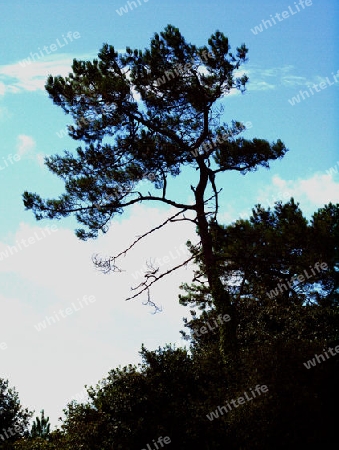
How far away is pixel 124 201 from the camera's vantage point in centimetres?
2173

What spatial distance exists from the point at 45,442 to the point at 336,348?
28.6ft

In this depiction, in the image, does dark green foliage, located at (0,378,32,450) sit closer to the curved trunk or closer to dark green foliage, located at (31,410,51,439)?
dark green foliage, located at (31,410,51,439)

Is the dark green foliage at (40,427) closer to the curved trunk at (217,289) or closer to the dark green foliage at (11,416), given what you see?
the dark green foliage at (11,416)

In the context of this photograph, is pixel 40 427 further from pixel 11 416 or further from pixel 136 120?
pixel 136 120

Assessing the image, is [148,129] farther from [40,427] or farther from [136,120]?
[40,427]

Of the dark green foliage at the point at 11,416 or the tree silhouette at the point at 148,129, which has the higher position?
the tree silhouette at the point at 148,129

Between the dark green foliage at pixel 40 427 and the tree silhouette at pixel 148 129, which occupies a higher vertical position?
the tree silhouette at pixel 148 129

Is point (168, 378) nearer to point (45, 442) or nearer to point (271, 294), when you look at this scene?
point (45, 442)

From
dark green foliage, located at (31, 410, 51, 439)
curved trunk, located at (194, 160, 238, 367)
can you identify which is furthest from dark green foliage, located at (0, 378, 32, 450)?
curved trunk, located at (194, 160, 238, 367)

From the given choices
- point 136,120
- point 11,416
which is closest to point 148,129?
point 136,120

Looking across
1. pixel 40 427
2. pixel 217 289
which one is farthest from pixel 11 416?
pixel 217 289

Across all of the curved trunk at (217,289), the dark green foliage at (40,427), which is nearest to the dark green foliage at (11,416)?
the dark green foliage at (40,427)

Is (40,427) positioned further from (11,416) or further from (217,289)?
(217,289)

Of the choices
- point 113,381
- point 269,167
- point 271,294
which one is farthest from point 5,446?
point 269,167
